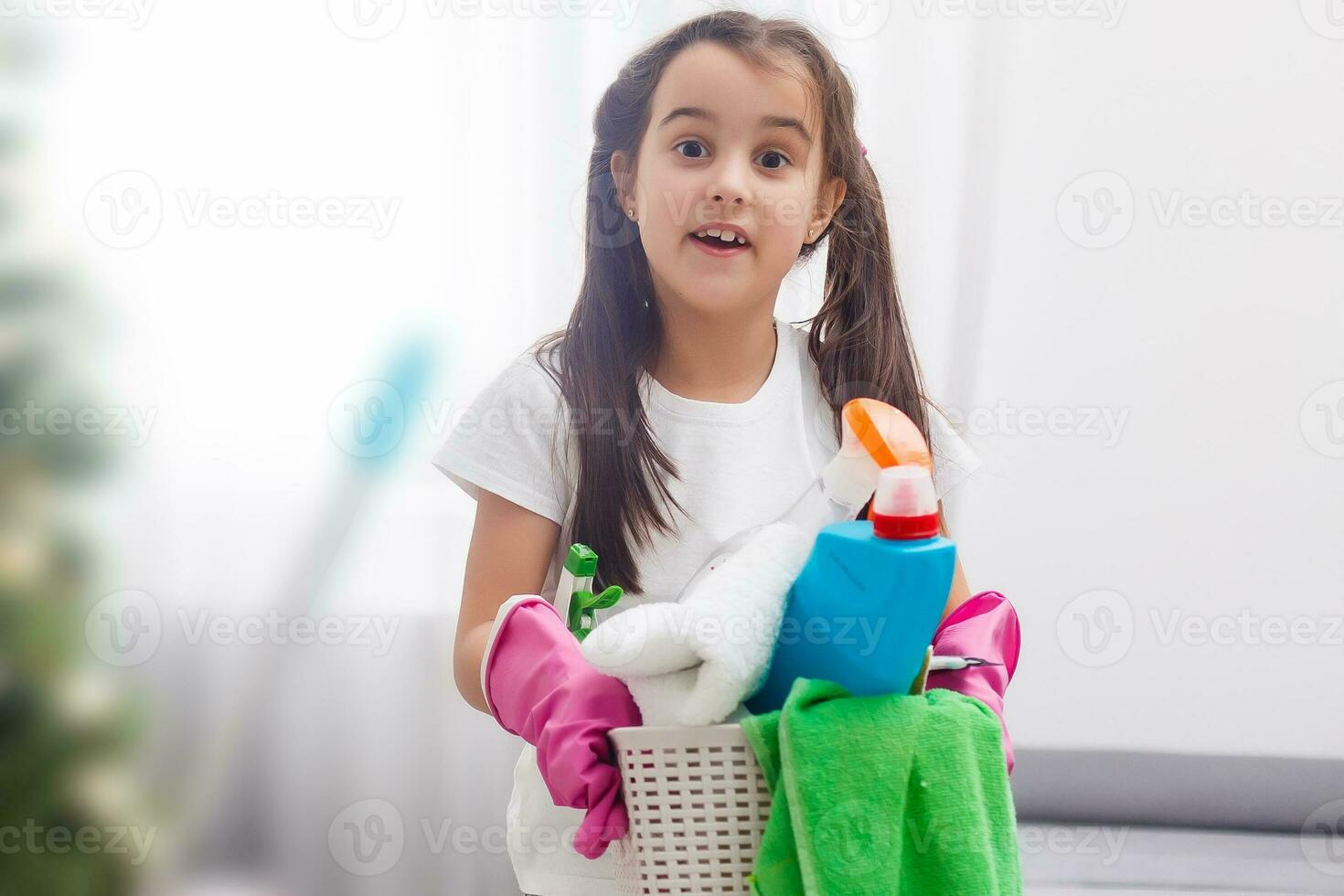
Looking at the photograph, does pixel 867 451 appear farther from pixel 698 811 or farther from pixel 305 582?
pixel 305 582

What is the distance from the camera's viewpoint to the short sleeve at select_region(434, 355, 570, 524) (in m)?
0.87

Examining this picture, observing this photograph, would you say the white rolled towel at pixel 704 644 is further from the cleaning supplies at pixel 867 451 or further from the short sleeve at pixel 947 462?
the short sleeve at pixel 947 462

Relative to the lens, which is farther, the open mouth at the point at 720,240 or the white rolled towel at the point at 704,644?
the open mouth at the point at 720,240

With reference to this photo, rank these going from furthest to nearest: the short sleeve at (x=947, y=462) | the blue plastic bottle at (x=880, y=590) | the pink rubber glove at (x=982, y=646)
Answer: the short sleeve at (x=947, y=462) → the pink rubber glove at (x=982, y=646) → the blue plastic bottle at (x=880, y=590)

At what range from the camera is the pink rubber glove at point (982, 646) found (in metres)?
0.71

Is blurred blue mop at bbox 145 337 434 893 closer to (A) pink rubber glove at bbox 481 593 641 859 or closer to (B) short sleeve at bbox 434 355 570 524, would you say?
(B) short sleeve at bbox 434 355 570 524

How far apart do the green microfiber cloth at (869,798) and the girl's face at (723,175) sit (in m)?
0.37

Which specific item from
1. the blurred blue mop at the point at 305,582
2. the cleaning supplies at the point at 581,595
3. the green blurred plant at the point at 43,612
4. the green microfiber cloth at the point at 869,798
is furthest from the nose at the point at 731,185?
the green blurred plant at the point at 43,612

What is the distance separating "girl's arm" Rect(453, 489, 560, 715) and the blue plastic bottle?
31 centimetres

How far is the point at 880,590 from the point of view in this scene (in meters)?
0.57

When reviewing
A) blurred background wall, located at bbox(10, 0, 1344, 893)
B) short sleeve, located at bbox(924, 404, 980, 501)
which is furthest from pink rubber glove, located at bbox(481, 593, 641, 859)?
blurred background wall, located at bbox(10, 0, 1344, 893)

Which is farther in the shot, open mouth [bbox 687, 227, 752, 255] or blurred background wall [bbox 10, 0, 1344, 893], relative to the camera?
blurred background wall [bbox 10, 0, 1344, 893]

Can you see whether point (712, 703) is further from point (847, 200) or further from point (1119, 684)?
point (1119, 684)

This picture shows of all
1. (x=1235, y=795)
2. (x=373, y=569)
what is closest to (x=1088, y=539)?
(x=1235, y=795)
